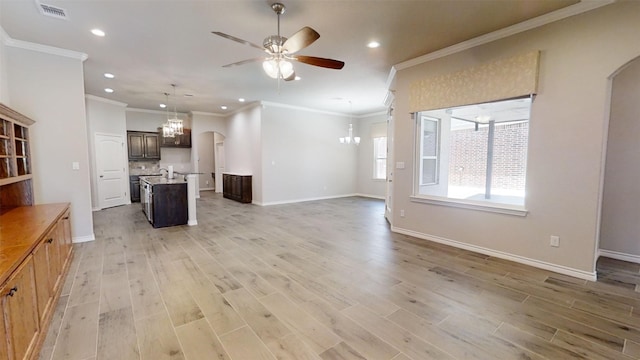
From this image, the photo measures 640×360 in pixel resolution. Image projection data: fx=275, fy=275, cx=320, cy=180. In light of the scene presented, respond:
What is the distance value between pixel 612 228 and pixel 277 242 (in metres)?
4.69

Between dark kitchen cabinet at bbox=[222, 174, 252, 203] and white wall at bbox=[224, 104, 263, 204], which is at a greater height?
white wall at bbox=[224, 104, 263, 204]

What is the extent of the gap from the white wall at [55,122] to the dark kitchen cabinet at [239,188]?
408 cm

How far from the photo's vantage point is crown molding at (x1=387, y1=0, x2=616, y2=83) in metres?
2.83

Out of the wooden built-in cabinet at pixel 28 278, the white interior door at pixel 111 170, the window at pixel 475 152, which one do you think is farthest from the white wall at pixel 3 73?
the window at pixel 475 152

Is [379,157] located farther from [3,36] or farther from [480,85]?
[3,36]

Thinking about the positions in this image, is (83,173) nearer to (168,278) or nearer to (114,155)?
(168,278)

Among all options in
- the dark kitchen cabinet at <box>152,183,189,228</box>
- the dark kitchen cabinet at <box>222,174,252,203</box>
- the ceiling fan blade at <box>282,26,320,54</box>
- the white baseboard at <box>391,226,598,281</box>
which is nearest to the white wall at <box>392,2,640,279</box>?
the white baseboard at <box>391,226,598,281</box>

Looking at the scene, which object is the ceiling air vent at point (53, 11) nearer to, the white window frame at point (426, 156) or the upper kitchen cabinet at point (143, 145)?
the white window frame at point (426, 156)

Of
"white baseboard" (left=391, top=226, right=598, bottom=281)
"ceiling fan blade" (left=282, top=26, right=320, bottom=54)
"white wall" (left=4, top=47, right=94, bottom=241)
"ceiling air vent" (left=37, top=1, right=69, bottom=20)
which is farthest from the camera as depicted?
"white wall" (left=4, top=47, right=94, bottom=241)

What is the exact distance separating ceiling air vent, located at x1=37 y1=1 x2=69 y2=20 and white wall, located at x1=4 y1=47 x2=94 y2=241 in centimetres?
126

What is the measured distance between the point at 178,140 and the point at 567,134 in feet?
32.9

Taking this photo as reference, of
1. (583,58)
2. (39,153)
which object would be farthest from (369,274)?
(39,153)

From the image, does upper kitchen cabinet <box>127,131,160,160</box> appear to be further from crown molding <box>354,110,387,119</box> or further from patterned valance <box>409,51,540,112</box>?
patterned valance <box>409,51,540,112</box>

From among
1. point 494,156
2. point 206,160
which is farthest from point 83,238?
point 206,160
